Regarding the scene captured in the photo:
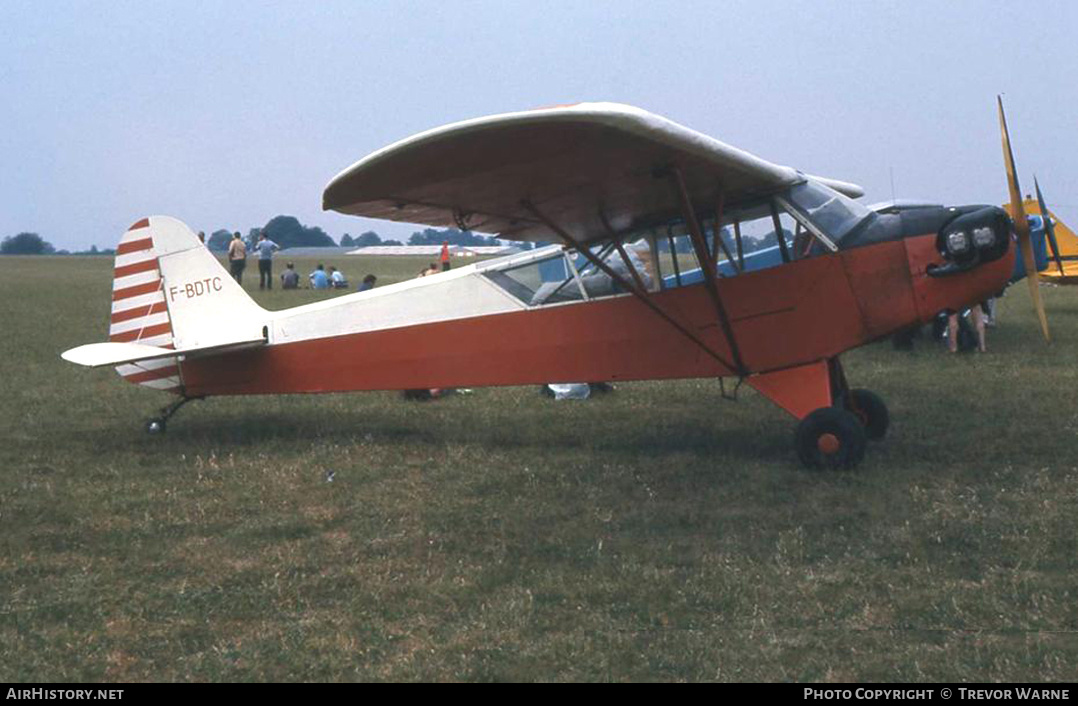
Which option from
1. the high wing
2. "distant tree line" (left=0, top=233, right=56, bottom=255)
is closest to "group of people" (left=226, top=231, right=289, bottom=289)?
the high wing

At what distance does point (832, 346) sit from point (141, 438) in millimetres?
5156

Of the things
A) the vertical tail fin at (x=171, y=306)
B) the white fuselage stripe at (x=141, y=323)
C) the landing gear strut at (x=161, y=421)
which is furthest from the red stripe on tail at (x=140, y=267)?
the landing gear strut at (x=161, y=421)

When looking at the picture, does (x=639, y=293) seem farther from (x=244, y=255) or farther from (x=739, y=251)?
(x=244, y=255)

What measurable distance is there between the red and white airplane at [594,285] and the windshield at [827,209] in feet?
0.05

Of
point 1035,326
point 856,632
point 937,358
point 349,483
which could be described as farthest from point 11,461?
point 1035,326

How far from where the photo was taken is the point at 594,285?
7.45m

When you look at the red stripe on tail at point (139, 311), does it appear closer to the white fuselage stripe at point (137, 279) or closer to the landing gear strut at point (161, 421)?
the white fuselage stripe at point (137, 279)

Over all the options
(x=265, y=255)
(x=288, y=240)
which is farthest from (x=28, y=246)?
(x=265, y=255)

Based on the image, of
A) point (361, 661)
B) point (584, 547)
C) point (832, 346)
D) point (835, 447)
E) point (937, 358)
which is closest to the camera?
point (361, 661)

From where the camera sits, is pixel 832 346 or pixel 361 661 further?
pixel 832 346

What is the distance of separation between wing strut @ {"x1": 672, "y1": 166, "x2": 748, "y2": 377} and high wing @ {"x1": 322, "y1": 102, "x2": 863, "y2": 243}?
0.44 ft

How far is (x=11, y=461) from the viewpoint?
7.26 m

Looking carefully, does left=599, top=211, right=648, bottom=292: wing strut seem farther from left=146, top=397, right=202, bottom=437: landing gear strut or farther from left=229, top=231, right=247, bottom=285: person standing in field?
left=229, top=231, right=247, bottom=285: person standing in field

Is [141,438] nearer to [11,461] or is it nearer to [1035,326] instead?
[11,461]
